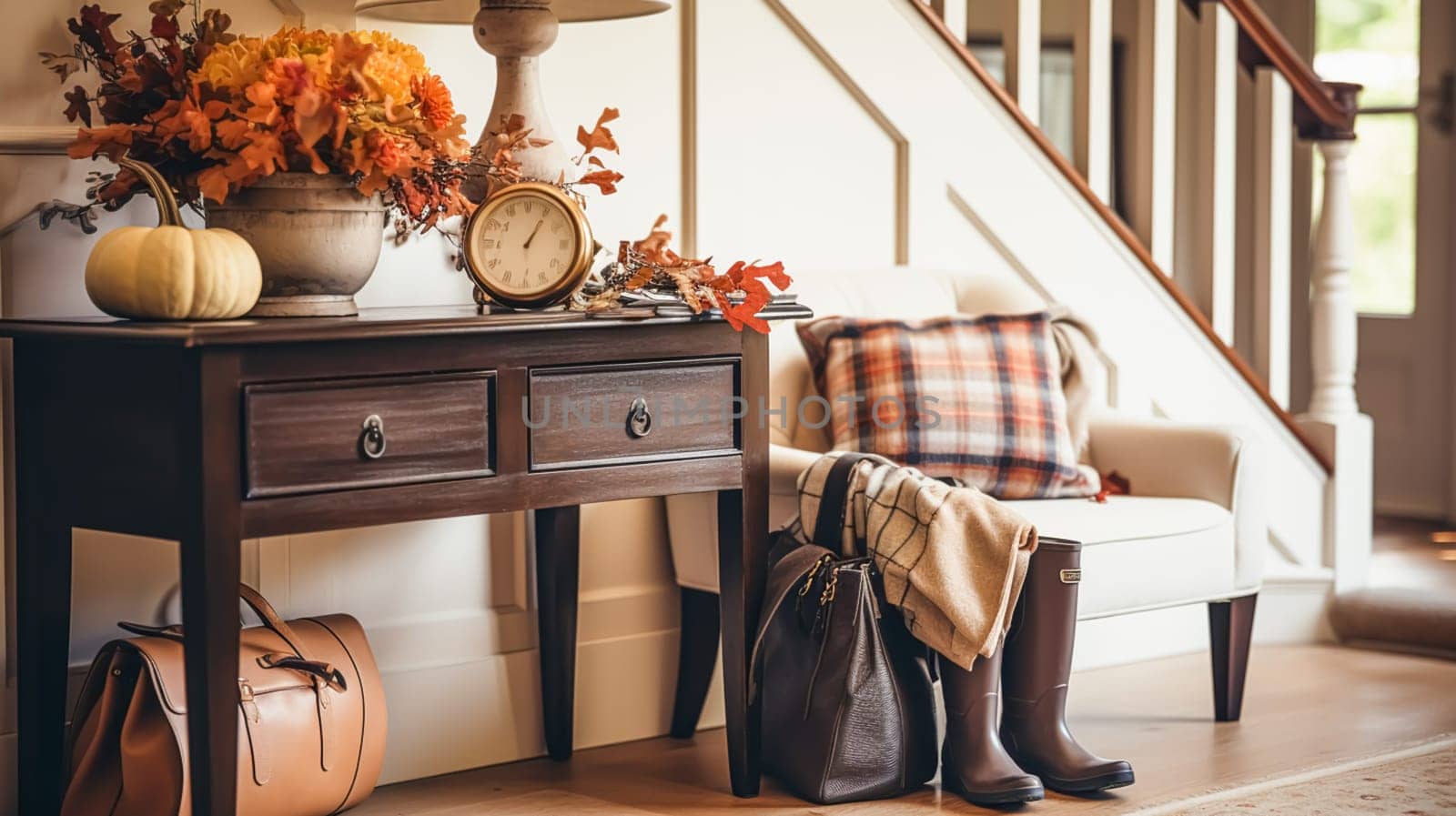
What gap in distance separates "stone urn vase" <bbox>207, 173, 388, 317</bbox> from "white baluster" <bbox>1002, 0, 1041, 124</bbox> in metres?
1.70

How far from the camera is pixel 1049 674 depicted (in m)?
2.56

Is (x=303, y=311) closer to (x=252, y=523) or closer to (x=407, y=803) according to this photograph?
(x=252, y=523)

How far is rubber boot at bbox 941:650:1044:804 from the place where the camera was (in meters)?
2.49

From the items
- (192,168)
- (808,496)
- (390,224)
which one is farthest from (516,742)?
(192,168)

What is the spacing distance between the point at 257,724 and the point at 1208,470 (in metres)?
1.67

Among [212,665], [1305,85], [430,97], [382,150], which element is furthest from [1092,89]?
[212,665]

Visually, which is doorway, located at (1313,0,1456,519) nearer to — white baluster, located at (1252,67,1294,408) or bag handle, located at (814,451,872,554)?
white baluster, located at (1252,67,1294,408)

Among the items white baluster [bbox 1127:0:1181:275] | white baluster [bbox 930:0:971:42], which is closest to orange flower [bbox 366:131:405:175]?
white baluster [bbox 930:0:971:42]

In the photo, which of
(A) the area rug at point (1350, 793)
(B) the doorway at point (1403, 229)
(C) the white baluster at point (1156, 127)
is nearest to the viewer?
(A) the area rug at point (1350, 793)

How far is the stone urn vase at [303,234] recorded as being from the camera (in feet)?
7.07

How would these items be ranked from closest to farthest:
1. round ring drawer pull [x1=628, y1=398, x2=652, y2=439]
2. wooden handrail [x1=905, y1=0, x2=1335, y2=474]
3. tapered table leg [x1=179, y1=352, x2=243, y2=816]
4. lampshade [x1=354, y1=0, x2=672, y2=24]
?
tapered table leg [x1=179, y1=352, x2=243, y2=816], round ring drawer pull [x1=628, y1=398, x2=652, y2=439], lampshade [x1=354, y1=0, x2=672, y2=24], wooden handrail [x1=905, y1=0, x2=1335, y2=474]

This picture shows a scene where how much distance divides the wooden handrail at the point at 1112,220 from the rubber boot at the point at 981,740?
1.36 meters

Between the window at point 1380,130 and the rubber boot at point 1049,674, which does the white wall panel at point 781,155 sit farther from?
the window at point 1380,130

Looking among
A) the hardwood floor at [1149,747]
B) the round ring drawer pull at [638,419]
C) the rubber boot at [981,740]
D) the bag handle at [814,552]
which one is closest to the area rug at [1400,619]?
the hardwood floor at [1149,747]
